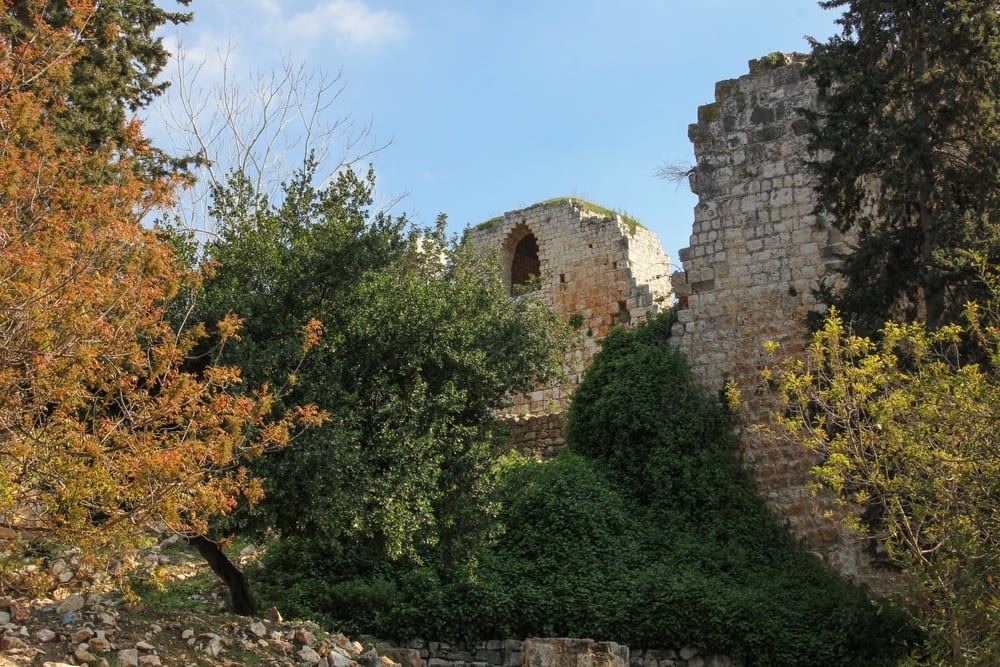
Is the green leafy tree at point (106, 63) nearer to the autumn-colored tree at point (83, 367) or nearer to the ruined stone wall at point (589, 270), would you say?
the autumn-colored tree at point (83, 367)

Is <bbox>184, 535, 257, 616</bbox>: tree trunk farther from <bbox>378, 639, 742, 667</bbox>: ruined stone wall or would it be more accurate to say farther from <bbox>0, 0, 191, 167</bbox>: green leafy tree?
<bbox>0, 0, 191, 167</bbox>: green leafy tree

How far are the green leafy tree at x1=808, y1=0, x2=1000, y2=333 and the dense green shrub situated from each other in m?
3.29

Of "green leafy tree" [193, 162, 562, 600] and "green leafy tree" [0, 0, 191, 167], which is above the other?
"green leafy tree" [0, 0, 191, 167]

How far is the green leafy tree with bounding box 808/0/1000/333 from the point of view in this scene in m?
12.0

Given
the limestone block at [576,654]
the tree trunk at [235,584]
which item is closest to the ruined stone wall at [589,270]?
the tree trunk at [235,584]

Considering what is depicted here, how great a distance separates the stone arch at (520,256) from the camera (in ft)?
75.6

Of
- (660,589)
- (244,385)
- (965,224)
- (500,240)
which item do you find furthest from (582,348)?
(244,385)

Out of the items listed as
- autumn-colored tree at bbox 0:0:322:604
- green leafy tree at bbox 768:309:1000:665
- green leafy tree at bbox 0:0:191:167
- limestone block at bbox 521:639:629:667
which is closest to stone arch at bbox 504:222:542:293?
green leafy tree at bbox 0:0:191:167

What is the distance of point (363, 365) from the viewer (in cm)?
1154

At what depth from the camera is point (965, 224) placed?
11805 mm

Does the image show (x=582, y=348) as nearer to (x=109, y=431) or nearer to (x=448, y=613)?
(x=448, y=613)

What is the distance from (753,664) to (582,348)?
324 inches

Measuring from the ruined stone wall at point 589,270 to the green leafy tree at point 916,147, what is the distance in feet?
23.7

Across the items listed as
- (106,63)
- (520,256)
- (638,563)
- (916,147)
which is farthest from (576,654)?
(520,256)
